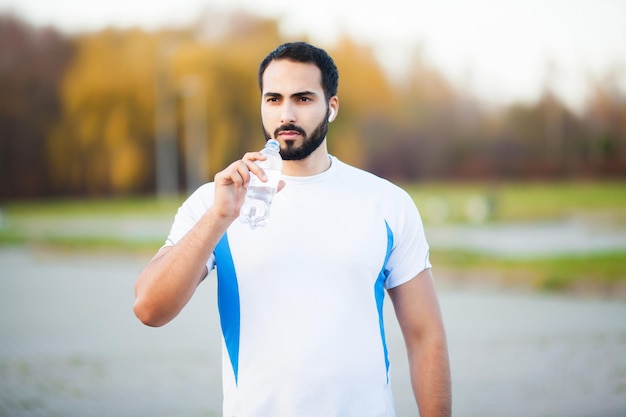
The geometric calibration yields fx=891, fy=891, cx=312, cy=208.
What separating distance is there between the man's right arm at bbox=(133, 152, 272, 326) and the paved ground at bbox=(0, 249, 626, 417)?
438 cm

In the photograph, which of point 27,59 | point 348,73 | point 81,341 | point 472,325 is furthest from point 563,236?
point 27,59

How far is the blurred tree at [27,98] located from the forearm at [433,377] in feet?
140

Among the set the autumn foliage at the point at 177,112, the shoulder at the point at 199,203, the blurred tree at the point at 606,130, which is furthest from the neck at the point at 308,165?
the autumn foliage at the point at 177,112

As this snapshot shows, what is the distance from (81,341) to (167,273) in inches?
315

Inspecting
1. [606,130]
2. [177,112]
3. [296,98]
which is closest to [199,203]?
[296,98]

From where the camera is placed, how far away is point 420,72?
3706 centimetres

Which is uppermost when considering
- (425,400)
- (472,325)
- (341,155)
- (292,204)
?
(292,204)

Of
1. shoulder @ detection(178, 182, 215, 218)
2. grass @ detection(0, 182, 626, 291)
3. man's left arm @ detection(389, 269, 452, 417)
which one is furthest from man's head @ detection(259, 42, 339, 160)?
grass @ detection(0, 182, 626, 291)

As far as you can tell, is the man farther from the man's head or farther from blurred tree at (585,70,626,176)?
blurred tree at (585,70,626,176)

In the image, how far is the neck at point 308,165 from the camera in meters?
2.77

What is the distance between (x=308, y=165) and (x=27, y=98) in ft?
153

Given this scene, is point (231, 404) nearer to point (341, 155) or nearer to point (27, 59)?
point (341, 155)

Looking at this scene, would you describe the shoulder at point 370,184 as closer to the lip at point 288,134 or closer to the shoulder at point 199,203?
the lip at point 288,134

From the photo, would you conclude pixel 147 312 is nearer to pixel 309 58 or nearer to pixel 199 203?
pixel 199 203
